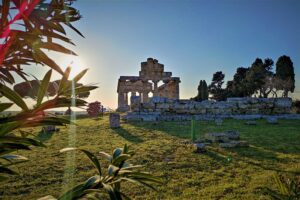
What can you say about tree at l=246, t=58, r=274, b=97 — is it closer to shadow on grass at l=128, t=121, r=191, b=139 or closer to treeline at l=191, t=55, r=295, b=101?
treeline at l=191, t=55, r=295, b=101

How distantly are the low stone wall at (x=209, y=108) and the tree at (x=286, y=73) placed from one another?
77.2 ft

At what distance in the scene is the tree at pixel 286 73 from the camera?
39.7m

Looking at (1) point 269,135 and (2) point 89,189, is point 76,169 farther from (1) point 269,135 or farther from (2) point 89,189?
(1) point 269,135

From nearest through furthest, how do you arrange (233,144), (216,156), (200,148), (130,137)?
(216,156)
(200,148)
(233,144)
(130,137)

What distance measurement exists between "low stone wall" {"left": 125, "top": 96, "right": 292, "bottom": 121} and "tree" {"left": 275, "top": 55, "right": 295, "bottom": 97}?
23.5m

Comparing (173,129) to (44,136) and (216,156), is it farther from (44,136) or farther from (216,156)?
(44,136)

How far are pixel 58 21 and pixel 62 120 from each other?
18.2 inches

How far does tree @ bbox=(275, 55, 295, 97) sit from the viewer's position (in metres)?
39.7

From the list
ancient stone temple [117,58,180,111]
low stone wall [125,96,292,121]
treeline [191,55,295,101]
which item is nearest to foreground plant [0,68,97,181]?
low stone wall [125,96,292,121]

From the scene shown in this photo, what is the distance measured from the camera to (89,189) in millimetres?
1104

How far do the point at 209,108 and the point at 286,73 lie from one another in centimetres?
2879

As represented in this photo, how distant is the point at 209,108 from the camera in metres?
17.7

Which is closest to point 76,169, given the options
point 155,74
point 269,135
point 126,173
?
point 126,173

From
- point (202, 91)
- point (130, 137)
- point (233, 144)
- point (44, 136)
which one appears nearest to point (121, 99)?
point (202, 91)
